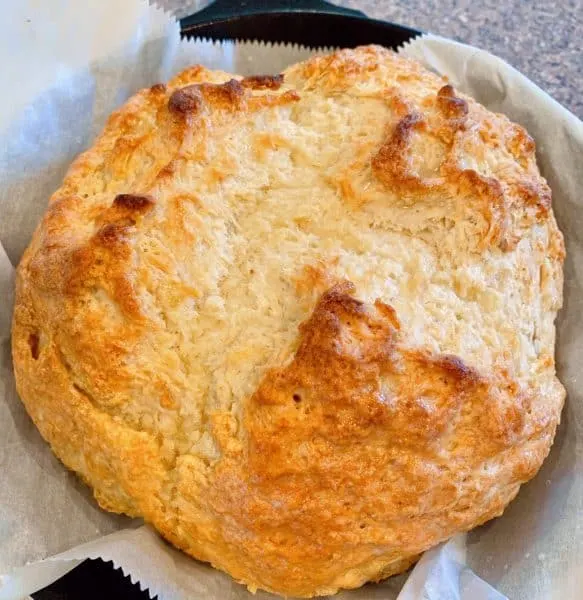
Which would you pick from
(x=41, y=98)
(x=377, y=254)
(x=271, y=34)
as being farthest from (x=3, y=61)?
(x=377, y=254)

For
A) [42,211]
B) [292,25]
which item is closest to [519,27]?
[292,25]

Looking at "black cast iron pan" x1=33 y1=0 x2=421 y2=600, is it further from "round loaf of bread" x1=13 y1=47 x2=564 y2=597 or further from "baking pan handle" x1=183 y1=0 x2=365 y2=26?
"round loaf of bread" x1=13 y1=47 x2=564 y2=597

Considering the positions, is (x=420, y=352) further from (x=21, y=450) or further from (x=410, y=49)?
(x=410, y=49)

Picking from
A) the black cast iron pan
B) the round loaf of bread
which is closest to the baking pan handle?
the black cast iron pan

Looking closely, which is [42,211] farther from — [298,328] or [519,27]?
[519,27]

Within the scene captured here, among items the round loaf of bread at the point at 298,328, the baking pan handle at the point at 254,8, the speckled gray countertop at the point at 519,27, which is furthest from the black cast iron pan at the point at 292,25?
the speckled gray countertop at the point at 519,27

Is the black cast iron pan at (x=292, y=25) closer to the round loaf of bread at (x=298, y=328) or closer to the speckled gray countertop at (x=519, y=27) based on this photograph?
the round loaf of bread at (x=298, y=328)
